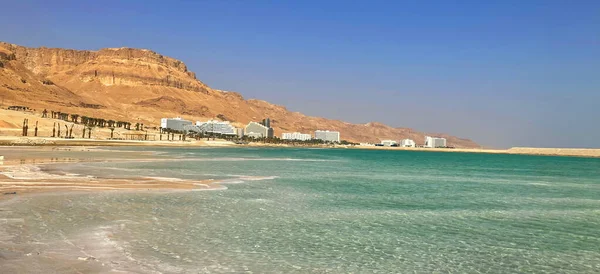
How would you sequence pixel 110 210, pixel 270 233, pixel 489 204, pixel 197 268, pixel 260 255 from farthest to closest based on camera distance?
1. pixel 489 204
2. pixel 110 210
3. pixel 270 233
4. pixel 260 255
5. pixel 197 268

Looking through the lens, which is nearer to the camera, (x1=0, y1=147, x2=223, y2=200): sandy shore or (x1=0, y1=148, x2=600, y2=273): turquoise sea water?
(x1=0, y1=148, x2=600, y2=273): turquoise sea water

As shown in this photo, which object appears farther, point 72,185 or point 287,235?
point 72,185

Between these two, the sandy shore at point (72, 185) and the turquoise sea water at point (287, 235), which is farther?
the sandy shore at point (72, 185)

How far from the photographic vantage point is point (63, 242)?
44.3ft

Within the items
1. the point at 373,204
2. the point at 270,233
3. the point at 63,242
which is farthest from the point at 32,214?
the point at 373,204

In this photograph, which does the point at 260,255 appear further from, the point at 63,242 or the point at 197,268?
the point at 63,242

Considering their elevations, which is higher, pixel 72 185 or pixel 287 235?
pixel 72 185

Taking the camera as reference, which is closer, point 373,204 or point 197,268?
point 197,268

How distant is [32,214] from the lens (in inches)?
698

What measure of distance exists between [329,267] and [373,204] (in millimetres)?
13795

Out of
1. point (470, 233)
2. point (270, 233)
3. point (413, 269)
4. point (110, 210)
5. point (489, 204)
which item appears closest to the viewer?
point (413, 269)

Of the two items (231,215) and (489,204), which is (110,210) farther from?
(489,204)

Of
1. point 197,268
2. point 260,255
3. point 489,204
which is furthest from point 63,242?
point 489,204

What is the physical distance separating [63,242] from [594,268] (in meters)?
15.1
